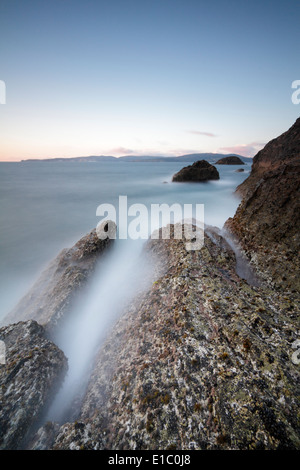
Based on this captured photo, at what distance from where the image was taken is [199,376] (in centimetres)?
379

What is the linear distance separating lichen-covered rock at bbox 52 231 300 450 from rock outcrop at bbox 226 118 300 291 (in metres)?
1.47

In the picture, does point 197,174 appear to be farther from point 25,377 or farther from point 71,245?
point 25,377

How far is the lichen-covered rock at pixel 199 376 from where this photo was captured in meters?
3.12

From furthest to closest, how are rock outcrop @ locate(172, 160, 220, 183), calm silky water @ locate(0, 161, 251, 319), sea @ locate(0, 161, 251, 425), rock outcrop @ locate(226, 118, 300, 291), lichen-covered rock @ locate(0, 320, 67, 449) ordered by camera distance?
rock outcrop @ locate(172, 160, 220, 183)
calm silky water @ locate(0, 161, 251, 319)
rock outcrop @ locate(226, 118, 300, 291)
sea @ locate(0, 161, 251, 425)
lichen-covered rock @ locate(0, 320, 67, 449)

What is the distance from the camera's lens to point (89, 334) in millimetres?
6715

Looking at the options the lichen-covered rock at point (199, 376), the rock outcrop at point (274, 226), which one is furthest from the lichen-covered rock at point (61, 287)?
the rock outcrop at point (274, 226)

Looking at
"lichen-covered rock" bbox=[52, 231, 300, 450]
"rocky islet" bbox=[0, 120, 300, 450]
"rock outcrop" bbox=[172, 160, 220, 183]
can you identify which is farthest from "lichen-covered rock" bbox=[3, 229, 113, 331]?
"rock outcrop" bbox=[172, 160, 220, 183]

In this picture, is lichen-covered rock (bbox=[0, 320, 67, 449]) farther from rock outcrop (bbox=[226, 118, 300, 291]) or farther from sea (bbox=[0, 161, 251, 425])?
rock outcrop (bbox=[226, 118, 300, 291])

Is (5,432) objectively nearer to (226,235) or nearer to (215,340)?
(215,340)

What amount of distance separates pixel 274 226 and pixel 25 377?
9772 mm

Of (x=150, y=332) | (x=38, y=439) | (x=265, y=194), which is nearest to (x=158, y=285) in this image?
(x=150, y=332)

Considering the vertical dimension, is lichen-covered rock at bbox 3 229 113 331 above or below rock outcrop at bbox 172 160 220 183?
below

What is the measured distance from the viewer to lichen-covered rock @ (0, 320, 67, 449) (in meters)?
3.79

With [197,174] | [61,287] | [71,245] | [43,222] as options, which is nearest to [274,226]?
[61,287]
